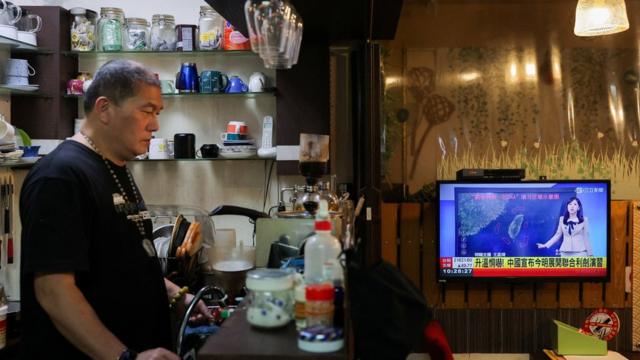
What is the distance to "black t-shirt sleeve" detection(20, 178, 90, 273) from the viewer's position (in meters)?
1.49

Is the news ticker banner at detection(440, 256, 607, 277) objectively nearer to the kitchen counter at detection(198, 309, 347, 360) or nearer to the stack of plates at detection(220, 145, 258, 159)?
the stack of plates at detection(220, 145, 258, 159)

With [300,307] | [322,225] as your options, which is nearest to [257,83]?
[322,225]

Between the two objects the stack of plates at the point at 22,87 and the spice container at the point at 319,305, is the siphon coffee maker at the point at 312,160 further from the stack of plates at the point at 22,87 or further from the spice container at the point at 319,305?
the stack of plates at the point at 22,87

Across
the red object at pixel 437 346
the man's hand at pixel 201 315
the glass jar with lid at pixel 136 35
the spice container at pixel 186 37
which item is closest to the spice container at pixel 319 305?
the man's hand at pixel 201 315

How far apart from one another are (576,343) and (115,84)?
2763 mm

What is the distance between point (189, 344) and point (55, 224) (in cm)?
52

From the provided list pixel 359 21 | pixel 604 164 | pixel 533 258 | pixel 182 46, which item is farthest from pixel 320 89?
pixel 604 164

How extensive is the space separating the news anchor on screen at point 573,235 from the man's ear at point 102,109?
251cm

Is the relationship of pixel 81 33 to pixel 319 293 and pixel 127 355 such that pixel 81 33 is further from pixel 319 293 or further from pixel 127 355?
pixel 319 293

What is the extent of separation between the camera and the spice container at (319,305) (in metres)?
1.11

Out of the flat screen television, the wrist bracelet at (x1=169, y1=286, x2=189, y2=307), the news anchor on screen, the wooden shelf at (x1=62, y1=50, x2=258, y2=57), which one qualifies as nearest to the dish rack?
the wrist bracelet at (x1=169, y1=286, x2=189, y2=307)

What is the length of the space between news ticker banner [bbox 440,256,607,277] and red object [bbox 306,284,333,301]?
234cm

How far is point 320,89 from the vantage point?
10.7ft

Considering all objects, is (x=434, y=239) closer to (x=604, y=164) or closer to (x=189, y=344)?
(x=604, y=164)
